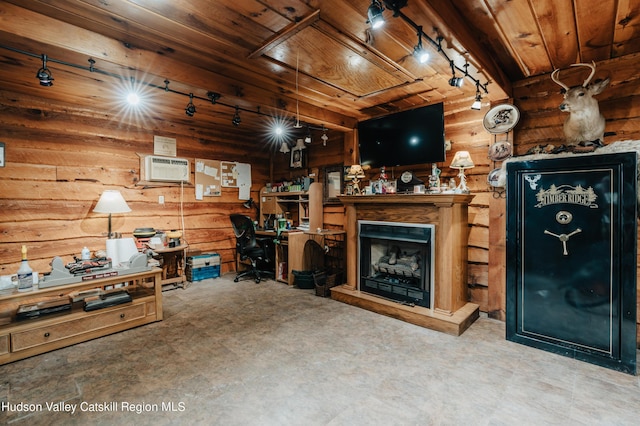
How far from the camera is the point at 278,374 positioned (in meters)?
2.10

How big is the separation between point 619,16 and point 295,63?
2.33 meters

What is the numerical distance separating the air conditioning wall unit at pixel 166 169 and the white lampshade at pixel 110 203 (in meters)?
0.66

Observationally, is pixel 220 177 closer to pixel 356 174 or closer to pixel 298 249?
pixel 298 249

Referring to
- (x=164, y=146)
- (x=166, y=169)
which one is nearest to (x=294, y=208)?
(x=166, y=169)

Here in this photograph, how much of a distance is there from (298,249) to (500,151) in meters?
2.86

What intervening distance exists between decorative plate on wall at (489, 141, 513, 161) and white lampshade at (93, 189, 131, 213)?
14.3ft

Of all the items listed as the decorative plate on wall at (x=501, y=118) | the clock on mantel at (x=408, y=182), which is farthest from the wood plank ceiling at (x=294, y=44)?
the clock on mantel at (x=408, y=182)

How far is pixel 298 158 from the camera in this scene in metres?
5.26

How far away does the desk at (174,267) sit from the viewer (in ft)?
13.7

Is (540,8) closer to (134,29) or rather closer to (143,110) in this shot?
(134,29)

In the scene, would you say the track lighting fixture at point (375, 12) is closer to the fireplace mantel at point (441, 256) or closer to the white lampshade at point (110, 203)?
the fireplace mantel at point (441, 256)

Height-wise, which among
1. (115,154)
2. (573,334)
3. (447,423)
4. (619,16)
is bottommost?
(447,423)

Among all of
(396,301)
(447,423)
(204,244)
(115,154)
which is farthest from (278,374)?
(115,154)

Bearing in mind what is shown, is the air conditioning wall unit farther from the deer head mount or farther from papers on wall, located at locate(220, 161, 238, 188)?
the deer head mount
